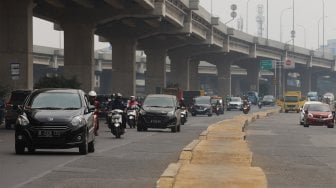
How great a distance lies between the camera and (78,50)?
207ft

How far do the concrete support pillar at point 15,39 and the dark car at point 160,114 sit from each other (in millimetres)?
13187

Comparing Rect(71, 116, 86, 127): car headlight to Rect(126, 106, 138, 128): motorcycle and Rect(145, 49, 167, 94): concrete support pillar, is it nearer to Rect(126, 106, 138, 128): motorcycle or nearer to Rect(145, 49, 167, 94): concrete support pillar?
Rect(126, 106, 138, 128): motorcycle

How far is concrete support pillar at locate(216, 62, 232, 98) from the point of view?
125562mm

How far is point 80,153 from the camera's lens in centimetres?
2070

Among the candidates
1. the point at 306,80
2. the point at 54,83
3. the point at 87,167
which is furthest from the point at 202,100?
the point at 306,80

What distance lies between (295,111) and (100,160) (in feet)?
251

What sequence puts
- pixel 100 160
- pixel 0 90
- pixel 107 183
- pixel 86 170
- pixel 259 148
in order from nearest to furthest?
pixel 107 183 < pixel 86 170 < pixel 100 160 < pixel 259 148 < pixel 0 90

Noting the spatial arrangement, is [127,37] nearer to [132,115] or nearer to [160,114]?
[132,115]

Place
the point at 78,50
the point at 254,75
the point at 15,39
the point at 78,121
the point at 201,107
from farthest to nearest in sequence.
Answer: the point at 254,75 < the point at 201,107 < the point at 78,50 < the point at 15,39 < the point at 78,121

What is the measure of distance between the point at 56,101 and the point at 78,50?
42349mm

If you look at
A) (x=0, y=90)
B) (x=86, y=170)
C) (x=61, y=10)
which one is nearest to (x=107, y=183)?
(x=86, y=170)

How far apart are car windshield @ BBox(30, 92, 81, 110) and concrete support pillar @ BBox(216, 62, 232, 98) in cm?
10440

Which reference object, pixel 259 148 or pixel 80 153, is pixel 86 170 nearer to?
pixel 80 153

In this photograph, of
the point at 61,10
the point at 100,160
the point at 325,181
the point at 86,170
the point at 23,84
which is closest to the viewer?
the point at 325,181
